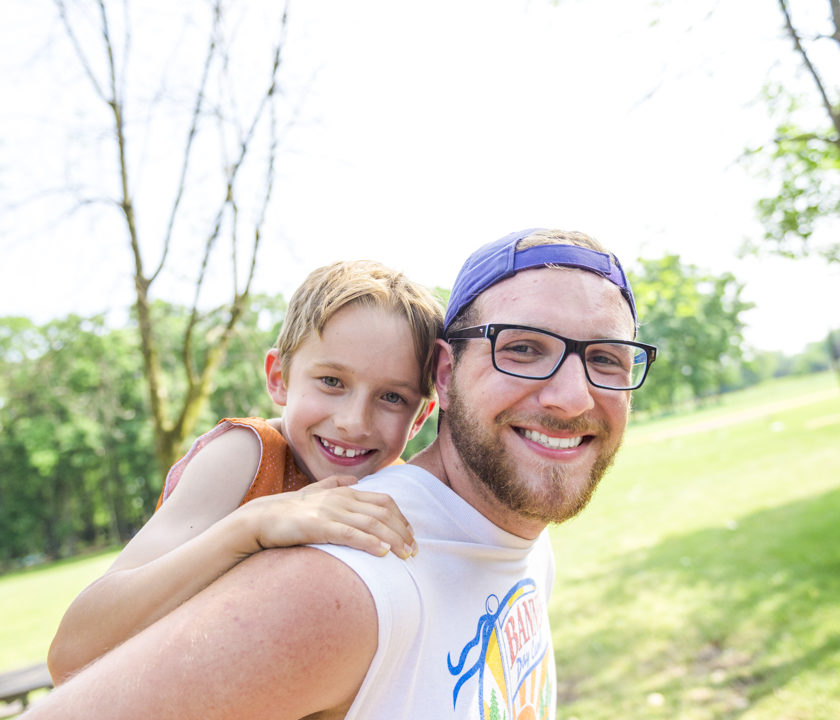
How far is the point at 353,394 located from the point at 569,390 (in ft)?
2.59

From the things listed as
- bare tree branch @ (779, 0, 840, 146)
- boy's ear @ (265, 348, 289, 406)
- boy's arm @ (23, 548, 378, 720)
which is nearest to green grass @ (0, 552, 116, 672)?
boy's ear @ (265, 348, 289, 406)

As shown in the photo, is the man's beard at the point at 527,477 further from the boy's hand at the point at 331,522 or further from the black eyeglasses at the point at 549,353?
the boy's hand at the point at 331,522

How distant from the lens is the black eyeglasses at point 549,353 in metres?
1.70

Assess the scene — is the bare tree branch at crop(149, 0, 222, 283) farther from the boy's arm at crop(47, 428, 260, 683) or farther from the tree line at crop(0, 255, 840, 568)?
the boy's arm at crop(47, 428, 260, 683)

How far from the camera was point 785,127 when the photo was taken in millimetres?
5559

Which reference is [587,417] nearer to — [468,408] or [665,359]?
[468,408]

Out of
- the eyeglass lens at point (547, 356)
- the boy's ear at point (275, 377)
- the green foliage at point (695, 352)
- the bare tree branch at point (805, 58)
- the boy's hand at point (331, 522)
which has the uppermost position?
the bare tree branch at point (805, 58)

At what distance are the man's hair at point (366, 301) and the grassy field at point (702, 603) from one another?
14.5ft

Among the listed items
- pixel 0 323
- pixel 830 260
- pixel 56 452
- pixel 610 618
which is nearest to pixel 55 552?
pixel 56 452

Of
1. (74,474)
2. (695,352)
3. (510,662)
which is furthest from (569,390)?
(695,352)

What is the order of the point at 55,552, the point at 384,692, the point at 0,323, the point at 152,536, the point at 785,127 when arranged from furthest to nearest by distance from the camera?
the point at 55,552
the point at 0,323
the point at 785,127
the point at 152,536
the point at 384,692

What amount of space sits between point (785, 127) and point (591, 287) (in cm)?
511

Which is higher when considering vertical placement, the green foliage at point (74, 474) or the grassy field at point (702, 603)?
the grassy field at point (702, 603)

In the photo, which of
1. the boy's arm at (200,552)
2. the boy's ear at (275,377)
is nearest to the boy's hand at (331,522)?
the boy's arm at (200,552)
